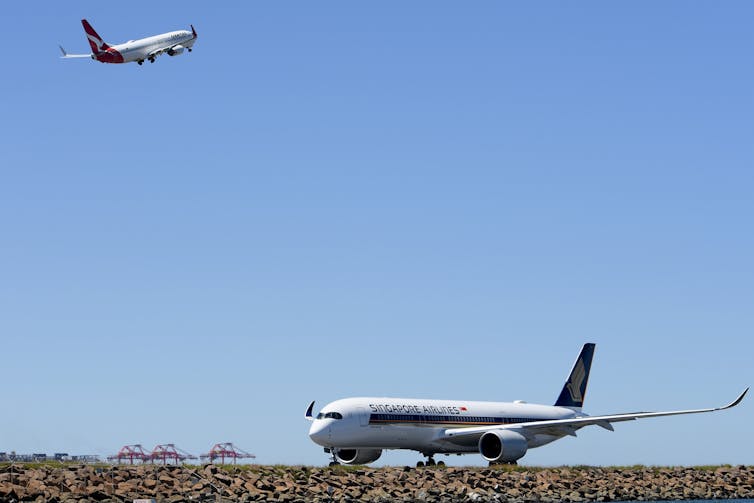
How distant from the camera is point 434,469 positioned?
173 feet

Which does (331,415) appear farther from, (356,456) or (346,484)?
(346,484)

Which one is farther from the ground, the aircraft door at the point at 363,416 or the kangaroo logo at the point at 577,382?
the kangaroo logo at the point at 577,382

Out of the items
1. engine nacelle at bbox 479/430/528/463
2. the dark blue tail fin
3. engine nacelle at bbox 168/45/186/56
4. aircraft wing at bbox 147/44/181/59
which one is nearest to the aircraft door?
engine nacelle at bbox 479/430/528/463

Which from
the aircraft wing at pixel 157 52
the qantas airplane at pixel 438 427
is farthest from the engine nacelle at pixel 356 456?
the aircraft wing at pixel 157 52

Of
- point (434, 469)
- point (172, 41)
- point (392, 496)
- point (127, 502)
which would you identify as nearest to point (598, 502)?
point (434, 469)

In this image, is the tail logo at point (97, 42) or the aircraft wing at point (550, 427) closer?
the aircraft wing at point (550, 427)

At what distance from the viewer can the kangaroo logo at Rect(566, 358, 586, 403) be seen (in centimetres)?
7188

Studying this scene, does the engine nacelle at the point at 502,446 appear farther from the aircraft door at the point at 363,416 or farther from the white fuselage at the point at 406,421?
the aircraft door at the point at 363,416

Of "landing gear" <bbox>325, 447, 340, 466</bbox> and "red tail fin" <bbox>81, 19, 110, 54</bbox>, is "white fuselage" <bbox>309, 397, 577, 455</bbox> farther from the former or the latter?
"red tail fin" <bbox>81, 19, 110, 54</bbox>

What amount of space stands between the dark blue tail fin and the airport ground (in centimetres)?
951

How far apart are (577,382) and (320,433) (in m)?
26.1

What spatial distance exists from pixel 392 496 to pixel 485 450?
→ 14.8 meters

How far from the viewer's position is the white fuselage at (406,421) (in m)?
52.8

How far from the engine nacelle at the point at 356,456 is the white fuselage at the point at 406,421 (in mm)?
896
